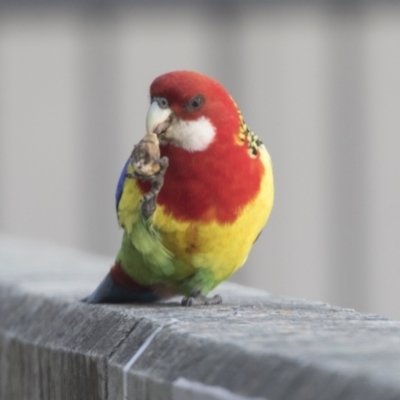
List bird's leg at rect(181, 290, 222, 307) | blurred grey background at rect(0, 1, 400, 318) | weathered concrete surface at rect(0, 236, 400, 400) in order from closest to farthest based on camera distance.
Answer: weathered concrete surface at rect(0, 236, 400, 400) → bird's leg at rect(181, 290, 222, 307) → blurred grey background at rect(0, 1, 400, 318)

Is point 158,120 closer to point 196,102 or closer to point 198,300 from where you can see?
point 196,102

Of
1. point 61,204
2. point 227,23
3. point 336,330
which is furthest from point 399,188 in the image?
point 336,330

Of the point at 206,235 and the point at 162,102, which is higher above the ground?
the point at 162,102

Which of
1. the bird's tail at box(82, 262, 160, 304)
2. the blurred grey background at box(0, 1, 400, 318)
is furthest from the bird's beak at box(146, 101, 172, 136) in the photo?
the blurred grey background at box(0, 1, 400, 318)

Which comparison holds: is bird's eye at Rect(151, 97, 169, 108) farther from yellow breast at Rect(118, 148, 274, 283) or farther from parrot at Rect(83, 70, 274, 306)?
yellow breast at Rect(118, 148, 274, 283)

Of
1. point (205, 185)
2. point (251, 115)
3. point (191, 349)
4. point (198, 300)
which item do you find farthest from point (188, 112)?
point (251, 115)

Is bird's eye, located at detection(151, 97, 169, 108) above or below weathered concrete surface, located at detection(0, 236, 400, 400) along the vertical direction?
above

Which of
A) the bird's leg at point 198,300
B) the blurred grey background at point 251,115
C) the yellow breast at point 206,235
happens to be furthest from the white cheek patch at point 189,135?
the blurred grey background at point 251,115
